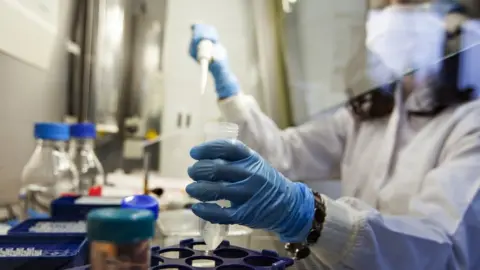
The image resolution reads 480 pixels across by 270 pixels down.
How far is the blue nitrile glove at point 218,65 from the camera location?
1450 mm

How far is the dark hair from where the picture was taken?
112cm

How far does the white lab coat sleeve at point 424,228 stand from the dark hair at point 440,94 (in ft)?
0.57

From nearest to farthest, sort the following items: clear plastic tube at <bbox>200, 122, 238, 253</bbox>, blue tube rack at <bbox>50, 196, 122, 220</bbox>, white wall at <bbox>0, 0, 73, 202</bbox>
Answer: clear plastic tube at <bbox>200, 122, 238, 253</bbox> → blue tube rack at <bbox>50, 196, 122, 220</bbox> → white wall at <bbox>0, 0, 73, 202</bbox>

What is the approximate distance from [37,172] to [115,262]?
94 centimetres

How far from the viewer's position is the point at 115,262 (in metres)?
0.44

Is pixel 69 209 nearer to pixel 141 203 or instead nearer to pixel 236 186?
pixel 141 203

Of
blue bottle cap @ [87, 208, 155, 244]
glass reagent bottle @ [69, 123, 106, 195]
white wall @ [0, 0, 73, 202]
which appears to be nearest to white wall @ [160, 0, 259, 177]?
glass reagent bottle @ [69, 123, 106, 195]

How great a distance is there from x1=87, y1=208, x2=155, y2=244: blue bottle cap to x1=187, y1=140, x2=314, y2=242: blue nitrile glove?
0.26 metres

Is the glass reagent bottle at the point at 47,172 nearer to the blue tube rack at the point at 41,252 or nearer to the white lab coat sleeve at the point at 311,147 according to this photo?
the blue tube rack at the point at 41,252

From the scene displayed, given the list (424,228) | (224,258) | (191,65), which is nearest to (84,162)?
(191,65)

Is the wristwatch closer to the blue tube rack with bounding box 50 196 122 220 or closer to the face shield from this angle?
the blue tube rack with bounding box 50 196 122 220

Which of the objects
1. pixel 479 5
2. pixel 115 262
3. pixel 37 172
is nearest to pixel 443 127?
pixel 479 5

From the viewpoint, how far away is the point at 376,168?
4.34 ft

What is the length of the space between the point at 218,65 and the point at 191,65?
0.62m
